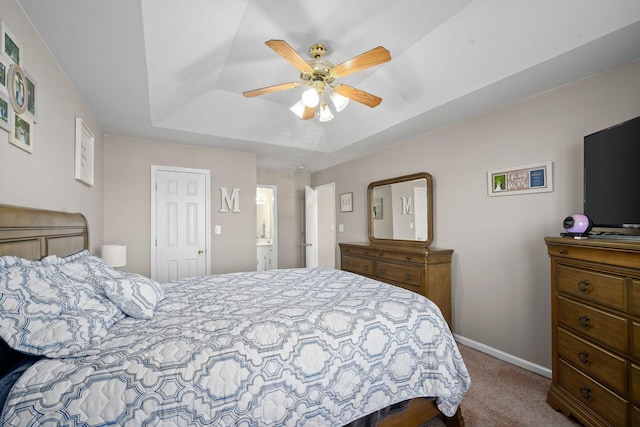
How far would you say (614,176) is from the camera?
1.79 m

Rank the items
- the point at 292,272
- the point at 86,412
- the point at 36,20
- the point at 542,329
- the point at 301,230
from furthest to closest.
A: the point at 301,230
the point at 292,272
the point at 542,329
the point at 36,20
the point at 86,412

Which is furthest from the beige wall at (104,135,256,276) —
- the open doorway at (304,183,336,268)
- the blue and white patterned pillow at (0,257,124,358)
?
the blue and white patterned pillow at (0,257,124,358)

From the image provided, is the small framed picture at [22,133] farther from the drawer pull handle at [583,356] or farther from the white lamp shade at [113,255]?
the drawer pull handle at [583,356]

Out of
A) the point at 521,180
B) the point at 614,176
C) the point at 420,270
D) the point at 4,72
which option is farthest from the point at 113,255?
the point at 614,176

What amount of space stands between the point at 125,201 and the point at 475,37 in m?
4.05

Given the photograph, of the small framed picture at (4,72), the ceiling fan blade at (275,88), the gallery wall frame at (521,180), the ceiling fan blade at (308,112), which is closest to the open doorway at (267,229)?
the ceiling fan blade at (308,112)

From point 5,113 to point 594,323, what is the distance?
324 cm

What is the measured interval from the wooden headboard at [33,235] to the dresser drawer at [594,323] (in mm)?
2787

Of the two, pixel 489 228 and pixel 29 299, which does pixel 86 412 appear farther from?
pixel 489 228

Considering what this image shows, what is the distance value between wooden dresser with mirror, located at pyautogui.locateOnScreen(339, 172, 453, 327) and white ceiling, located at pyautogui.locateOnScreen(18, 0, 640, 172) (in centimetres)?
84

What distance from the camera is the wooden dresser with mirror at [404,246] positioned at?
3.07m

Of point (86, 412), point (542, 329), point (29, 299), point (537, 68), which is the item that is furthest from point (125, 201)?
point (542, 329)

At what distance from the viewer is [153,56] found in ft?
6.73

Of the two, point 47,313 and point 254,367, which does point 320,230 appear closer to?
point 254,367
